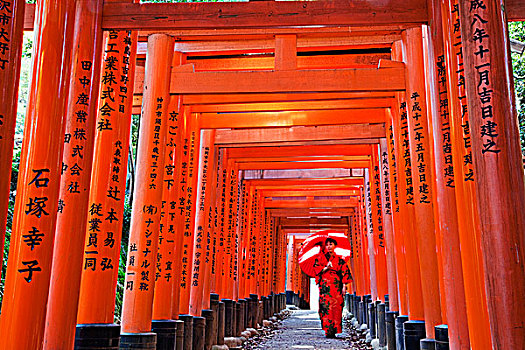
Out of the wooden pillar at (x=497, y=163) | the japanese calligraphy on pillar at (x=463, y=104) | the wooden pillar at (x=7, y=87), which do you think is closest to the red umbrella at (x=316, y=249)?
the japanese calligraphy on pillar at (x=463, y=104)

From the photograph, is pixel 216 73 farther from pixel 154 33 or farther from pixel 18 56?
pixel 18 56

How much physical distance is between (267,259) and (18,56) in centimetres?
1503

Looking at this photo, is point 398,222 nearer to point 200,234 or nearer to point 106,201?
point 200,234

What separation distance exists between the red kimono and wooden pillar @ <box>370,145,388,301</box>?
183 cm

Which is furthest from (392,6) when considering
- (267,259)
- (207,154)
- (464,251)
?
(267,259)

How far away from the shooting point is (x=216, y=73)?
657cm

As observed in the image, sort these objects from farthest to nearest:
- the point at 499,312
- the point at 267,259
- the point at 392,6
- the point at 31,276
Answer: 1. the point at 267,259
2. the point at 392,6
3. the point at 31,276
4. the point at 499,312

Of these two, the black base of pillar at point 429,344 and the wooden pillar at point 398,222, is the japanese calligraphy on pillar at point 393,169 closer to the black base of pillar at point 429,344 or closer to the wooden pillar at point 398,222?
the wooden pillar at point 398,222

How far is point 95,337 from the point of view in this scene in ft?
15.8

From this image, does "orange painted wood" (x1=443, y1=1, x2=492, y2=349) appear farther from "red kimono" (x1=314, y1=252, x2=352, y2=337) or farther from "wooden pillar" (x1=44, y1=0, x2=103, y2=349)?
"red kimono" (x1=314, y1=252, x2=352, y2=337)

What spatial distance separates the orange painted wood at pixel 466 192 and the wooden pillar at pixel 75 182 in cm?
296

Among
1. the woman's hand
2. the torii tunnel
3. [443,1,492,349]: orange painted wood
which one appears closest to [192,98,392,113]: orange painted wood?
the torii tunnel

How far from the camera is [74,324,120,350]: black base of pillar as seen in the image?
479 cm

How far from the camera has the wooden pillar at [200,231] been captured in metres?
8.52
